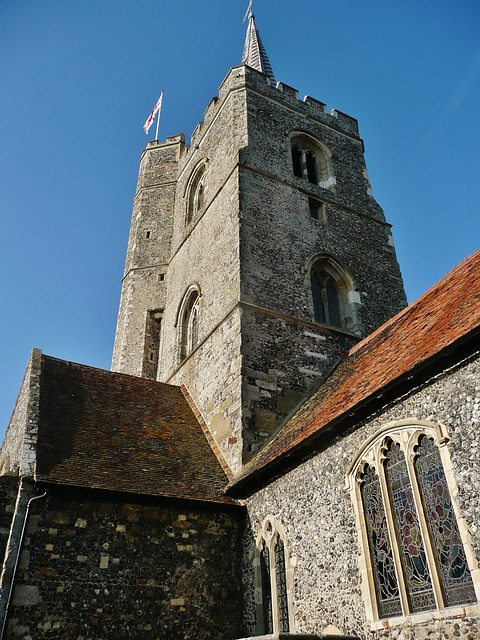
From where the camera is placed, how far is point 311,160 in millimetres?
16672

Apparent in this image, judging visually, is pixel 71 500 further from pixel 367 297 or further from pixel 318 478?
pixel 367 297

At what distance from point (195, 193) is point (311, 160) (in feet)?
12.7

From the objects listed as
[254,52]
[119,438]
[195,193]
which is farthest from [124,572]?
[254,52]

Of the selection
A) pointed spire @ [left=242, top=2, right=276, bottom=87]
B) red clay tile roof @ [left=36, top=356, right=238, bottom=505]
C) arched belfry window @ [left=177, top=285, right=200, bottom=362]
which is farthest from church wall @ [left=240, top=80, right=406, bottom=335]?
pointed spire @ [left=242, top=2, right=276, bottom=87]

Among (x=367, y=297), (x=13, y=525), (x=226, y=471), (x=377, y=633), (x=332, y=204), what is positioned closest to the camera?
(x=377, y=633)

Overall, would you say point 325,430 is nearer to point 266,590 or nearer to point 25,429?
point 266,590

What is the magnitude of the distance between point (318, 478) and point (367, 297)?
22.9 ft

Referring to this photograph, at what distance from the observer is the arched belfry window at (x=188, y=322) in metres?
14.5

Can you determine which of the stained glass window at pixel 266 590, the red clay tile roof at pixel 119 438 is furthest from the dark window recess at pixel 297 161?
the stained glass window at pixel 266 590

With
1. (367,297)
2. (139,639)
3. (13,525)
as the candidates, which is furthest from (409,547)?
(367,297)

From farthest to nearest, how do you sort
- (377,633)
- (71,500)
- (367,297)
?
(367,297) → (71,500) → (377,633)

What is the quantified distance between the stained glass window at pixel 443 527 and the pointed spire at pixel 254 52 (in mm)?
23742

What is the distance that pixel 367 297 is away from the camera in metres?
13.9

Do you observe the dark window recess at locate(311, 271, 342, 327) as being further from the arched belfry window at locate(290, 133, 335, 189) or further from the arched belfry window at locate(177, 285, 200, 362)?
the arched belfry window at locate(290, 133, 335, 189)
